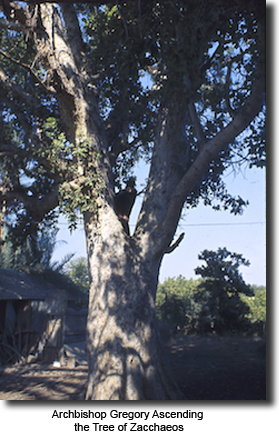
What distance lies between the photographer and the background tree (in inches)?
557

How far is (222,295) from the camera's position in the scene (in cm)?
1438

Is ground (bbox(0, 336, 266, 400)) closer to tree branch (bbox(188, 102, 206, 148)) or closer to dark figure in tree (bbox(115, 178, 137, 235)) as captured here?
dark figure in tree (bbox(115, 178, 137, 235))

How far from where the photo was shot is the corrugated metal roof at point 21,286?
13.1 meters

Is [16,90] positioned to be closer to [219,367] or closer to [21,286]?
[21,286]

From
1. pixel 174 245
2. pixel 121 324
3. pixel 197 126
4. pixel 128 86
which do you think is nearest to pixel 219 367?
pixel 174 245

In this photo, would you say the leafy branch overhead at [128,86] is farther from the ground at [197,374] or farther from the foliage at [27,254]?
the foliage at [27,254]

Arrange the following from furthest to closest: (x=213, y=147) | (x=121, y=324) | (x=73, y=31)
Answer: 1. (x=73, y=31)
2. (x=213, y=147)
3. (x=121, y=324)

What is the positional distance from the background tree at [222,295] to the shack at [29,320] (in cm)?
634

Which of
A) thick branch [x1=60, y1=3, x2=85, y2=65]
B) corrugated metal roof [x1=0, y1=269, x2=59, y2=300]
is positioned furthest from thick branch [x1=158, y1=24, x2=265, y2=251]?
corrugated metal roof [x1=0, y1=269, x2=59, y2=300]

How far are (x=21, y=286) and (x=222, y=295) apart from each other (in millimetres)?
9153

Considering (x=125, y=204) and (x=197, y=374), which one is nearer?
(x=125, y=204)

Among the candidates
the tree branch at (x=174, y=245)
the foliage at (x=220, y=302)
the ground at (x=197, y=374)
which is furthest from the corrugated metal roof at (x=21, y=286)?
the tree branch at (x=174, y=245)

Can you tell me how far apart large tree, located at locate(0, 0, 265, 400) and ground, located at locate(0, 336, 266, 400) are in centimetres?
175
